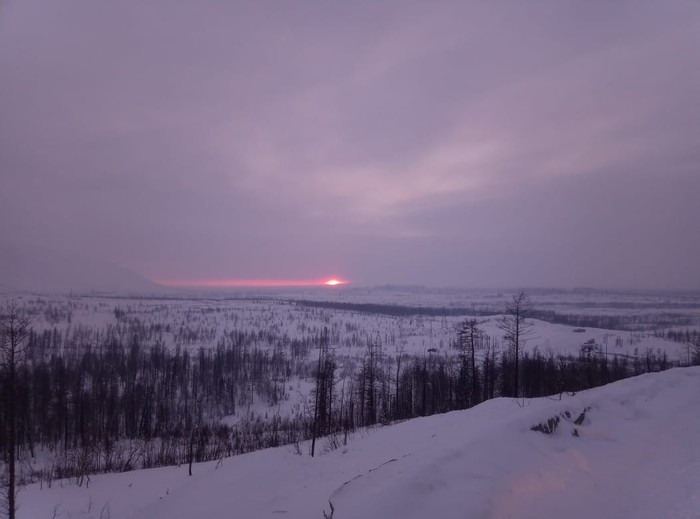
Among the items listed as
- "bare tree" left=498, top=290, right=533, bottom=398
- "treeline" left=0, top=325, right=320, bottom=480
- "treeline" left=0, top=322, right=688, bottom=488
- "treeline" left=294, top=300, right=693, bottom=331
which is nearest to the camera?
"bare tree" left=498, top=290, right=533, bottom=398

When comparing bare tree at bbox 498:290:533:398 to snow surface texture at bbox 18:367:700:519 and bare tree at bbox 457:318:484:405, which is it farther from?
snow surface texture at bbox 18:367:700:519

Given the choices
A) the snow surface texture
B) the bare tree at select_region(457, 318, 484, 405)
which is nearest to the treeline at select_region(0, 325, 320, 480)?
the snow surface texture

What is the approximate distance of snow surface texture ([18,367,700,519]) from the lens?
5984 mm

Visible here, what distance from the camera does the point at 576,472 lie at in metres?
7.43

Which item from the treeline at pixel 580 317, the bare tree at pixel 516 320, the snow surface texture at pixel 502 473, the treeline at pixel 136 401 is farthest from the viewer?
the treeline at pixel 580 317

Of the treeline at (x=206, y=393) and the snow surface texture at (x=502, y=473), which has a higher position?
the snow surface texture at (x=502, y=473)

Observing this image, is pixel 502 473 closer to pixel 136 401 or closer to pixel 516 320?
pixel 516 320

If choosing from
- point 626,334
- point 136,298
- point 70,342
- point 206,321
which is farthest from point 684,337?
point 136,298

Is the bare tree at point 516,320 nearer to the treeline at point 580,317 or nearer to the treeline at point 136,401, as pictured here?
the treeline at point 580,317

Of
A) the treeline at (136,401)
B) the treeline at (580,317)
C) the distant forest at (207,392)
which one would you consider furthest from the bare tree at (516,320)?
the treeline at (136,401)

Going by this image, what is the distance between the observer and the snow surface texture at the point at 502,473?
5984 mm

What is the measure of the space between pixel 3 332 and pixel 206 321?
105627 mm

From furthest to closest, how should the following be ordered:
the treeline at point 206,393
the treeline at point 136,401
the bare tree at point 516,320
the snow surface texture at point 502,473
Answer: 1. the treeline at point 136,401
2. the treeline at point 206,393
3. the bare tree at point 516,320
4. the snow surface texture at point 502,473

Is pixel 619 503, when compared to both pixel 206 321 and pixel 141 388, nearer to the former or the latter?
pixel 141 388
